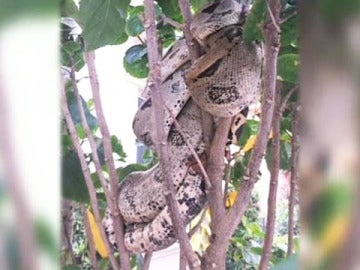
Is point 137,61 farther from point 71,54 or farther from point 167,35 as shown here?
point 71,54

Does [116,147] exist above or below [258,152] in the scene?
below

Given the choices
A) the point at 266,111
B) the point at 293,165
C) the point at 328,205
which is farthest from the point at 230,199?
the point at 328,205

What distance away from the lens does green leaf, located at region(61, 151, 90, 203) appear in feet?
2.55

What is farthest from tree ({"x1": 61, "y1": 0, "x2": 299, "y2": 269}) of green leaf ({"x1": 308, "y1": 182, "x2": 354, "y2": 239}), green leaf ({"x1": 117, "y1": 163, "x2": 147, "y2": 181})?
green leaf ({"x1": 308, "y1": 182, "x2": 354, "y2": 239})

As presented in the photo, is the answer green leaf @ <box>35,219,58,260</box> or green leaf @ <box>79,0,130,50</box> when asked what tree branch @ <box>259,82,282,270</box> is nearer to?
green leaf @ <box>79,0,130,50</box>

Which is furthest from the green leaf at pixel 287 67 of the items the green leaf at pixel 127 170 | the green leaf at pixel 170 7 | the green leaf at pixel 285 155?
the green leaf at pixel 127 170

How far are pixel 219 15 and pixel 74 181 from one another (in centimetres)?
34

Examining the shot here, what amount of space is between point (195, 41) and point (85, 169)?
9.4 inches

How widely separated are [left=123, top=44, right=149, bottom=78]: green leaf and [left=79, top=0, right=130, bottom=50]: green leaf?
0.30 meters

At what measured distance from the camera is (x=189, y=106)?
1074 mm

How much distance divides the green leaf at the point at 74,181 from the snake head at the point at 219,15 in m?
0.26

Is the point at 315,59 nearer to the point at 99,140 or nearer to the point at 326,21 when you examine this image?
the point at 326,21

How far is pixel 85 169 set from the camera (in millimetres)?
750

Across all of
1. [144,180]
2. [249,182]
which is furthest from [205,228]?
[249,182]
